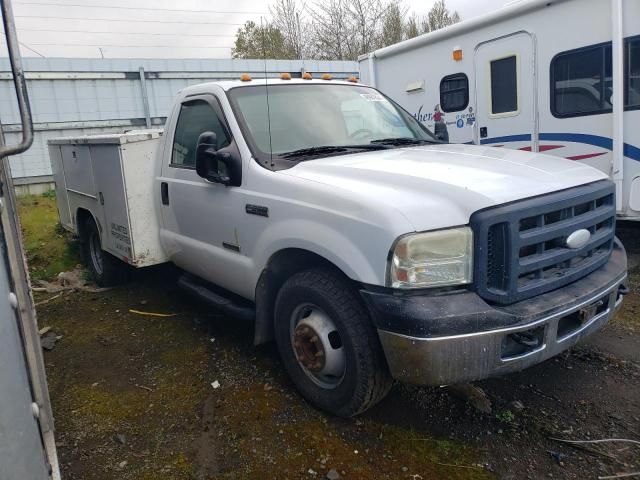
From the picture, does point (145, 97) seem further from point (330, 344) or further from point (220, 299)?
point (330, 344)

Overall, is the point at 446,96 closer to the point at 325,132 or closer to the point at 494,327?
the point at 325,132

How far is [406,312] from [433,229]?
1.35ft

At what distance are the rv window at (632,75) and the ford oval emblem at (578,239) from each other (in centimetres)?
337

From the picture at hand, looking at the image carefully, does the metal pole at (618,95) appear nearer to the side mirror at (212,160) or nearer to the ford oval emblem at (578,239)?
the ford oval emblem at (578,239)

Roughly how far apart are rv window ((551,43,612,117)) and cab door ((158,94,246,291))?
4154mm

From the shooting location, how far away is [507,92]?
6.76 meters

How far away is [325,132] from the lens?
3.87 metres

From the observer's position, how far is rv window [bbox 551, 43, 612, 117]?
582 cm

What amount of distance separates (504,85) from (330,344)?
4983 mm

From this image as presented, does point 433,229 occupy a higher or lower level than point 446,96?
lower

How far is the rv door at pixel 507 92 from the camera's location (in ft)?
21.3

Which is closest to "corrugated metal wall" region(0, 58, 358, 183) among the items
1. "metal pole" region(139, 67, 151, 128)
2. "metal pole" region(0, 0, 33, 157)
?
"metal pole" region(139, 67, 151, 128)

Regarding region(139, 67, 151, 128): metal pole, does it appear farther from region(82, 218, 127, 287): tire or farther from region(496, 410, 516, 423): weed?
region(496, 410, 516, 423): weed

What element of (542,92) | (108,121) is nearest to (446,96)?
(542,92)
